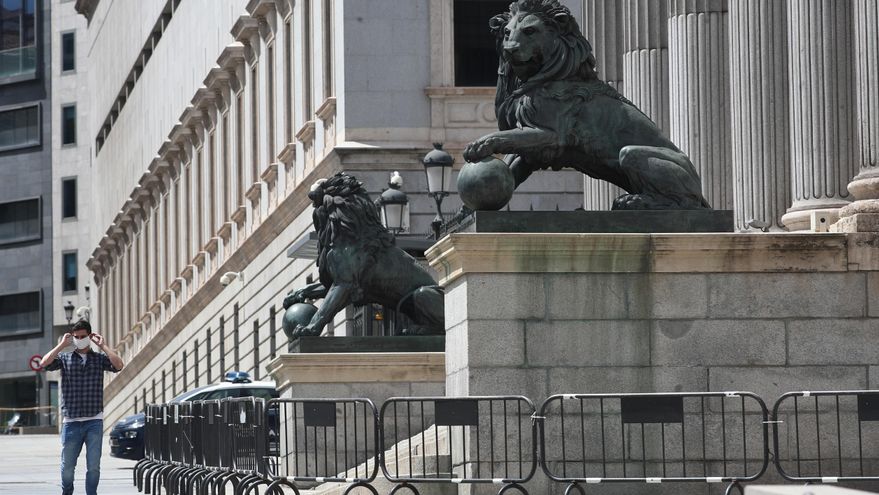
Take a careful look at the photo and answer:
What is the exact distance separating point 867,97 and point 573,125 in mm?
4101

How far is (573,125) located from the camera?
18.0 meters

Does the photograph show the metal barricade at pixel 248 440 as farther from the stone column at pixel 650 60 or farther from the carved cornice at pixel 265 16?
the carved cornice at pixel 265 16

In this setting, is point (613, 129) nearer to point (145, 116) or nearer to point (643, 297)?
point (643, 297)

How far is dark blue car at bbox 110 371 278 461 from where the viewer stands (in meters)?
38.1

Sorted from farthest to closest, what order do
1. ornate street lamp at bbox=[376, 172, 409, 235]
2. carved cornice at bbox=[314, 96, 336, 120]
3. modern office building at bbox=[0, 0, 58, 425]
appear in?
modern office building at bbox=[0, 0, 58, 425] < carved cornice at bbox=[314, 96, 336, 120] < ornate street lamp at bbox=[376, 172, 409, 235]

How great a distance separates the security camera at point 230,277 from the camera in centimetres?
5641

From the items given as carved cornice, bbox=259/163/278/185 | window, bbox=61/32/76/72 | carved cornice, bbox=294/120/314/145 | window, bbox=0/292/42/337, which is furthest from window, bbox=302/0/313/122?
window, bbox=61/32/76/72

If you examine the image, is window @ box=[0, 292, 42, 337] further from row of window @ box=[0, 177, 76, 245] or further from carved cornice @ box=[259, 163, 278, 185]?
carved cornice @ box=[259, 163, 278, 185]

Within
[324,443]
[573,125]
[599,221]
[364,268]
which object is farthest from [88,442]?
[599,221]

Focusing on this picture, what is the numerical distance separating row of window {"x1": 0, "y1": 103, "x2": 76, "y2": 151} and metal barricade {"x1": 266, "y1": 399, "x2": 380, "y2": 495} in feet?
310

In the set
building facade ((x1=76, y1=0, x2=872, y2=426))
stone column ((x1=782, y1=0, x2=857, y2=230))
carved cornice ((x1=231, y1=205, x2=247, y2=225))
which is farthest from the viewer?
carved cornice ((x1=231, y1=205, x2=247, y2=225))

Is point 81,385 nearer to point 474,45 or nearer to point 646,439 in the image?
point 646,439

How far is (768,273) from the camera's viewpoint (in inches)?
682

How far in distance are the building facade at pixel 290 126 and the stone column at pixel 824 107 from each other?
19 centimetres
